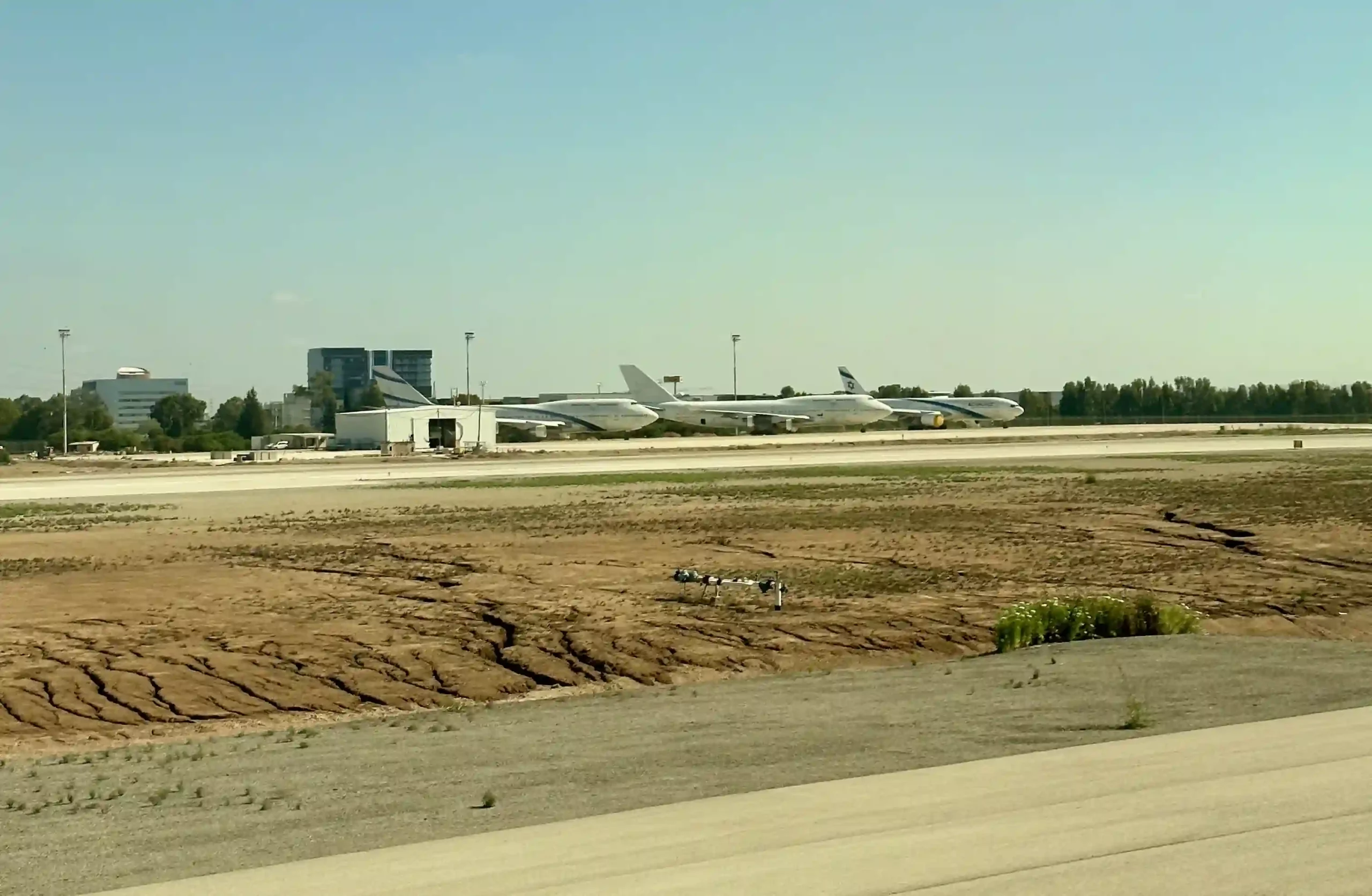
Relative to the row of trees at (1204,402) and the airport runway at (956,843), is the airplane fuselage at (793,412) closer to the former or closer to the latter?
the row of trees at (1204,402)

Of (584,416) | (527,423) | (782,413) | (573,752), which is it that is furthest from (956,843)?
(782,413)

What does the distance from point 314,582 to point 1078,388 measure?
166 metres

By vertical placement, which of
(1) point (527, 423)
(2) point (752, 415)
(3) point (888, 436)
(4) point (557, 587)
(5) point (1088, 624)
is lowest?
(4) point (557, 587)

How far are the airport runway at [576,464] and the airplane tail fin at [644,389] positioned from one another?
43533 mm

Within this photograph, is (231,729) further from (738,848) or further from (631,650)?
(738,848)

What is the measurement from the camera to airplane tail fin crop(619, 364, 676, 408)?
13162 centimetres

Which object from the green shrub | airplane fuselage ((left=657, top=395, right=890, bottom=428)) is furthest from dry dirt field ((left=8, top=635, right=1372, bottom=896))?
airplane fuselage ((left=657, top=395, right=890, bottom=428))

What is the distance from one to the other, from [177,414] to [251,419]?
20692 mm

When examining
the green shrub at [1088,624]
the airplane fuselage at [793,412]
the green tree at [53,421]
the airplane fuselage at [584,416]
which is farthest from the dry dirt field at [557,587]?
the green tree at [53,421]

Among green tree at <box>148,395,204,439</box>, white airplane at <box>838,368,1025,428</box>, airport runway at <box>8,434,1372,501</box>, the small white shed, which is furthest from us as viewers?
green tree at <box>148,395,204,439</box>

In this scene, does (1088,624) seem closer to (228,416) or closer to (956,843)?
(956,843)

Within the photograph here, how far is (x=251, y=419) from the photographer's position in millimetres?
154250

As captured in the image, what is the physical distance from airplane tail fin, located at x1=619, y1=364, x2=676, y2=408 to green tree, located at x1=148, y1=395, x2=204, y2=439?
6739 cm

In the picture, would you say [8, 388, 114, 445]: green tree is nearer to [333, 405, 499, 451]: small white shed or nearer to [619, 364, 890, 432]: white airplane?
[333, 405, 499, 451]: small white shed
